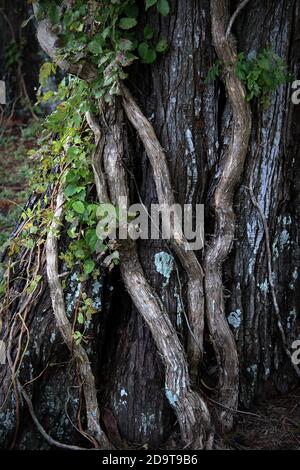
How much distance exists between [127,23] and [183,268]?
4.15ft

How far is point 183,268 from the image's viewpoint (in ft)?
9.70

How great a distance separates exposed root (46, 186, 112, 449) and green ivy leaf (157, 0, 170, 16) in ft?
3.72

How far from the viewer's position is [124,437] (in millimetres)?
→ 2953

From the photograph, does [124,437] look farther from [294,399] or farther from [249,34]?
[249,34]

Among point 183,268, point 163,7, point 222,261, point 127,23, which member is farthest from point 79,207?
point 163,7

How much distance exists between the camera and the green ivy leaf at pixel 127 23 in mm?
2688

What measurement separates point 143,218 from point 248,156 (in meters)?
0.65

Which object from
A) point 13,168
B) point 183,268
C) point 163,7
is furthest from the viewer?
point 13,168

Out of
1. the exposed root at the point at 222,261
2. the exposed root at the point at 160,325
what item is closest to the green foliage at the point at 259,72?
the exposed root at the point at 222,261

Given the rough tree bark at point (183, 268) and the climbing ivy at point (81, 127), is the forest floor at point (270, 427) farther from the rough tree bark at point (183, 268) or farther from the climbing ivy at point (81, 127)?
the climbing ivy at point (81, 127)

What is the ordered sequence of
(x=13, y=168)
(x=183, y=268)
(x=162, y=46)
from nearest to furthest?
1. (x=162, y=46)
2. (x=183, y=268)
3. (x=13, y=168)

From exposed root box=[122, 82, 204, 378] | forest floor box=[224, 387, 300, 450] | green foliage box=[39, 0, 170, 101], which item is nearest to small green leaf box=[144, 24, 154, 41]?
green foliage box=[39, 0, 170, 101]

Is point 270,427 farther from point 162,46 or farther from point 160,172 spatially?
point 162,46

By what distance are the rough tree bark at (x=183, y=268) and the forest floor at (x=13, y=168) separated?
1724mm
